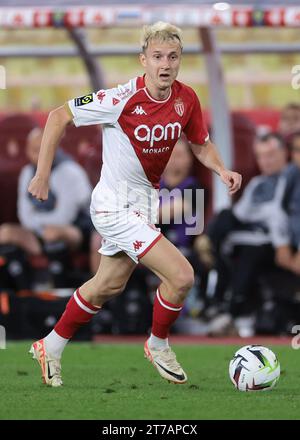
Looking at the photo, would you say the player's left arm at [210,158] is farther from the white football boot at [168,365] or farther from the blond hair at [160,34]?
the white football boot at [168,365]

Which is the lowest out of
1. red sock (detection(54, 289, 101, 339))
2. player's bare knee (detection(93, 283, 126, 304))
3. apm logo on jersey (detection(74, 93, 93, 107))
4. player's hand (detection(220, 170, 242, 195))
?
Result: red sock (detection(54, 289, 101, 339))

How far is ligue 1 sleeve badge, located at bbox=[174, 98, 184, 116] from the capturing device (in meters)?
7.82

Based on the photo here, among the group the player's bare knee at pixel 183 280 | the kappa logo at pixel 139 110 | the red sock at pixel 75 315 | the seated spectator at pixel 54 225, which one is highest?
the kappa logo at pixel 139 110

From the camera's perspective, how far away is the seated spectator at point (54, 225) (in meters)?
12.6

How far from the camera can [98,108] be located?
25.3ft

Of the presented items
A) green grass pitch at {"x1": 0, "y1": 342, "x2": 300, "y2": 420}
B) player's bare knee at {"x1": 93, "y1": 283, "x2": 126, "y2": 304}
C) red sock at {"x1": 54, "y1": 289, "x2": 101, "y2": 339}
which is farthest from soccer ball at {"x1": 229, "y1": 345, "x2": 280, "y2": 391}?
red sock at {"x1": 54, "y1": 289, "x2": 101, "y2": 339}

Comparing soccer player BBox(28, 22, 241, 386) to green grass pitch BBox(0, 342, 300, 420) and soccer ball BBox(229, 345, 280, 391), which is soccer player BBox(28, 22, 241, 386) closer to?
green grass pitch BBox(0, 342, 300, 420)

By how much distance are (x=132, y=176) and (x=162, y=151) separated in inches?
10.1

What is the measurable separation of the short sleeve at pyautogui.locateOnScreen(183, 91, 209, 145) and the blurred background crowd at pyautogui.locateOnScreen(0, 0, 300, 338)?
Answer: 3966 mm

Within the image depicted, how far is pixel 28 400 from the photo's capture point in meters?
7.11

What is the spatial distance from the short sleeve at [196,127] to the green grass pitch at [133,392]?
1.62 m

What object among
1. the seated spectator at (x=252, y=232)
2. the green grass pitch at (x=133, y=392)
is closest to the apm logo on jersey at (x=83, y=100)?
the green grass pitch at (x=133, y=392)

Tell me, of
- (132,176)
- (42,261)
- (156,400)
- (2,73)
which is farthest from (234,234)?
(156,400)

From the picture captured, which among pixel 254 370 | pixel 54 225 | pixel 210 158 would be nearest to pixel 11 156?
pixel 54 225
